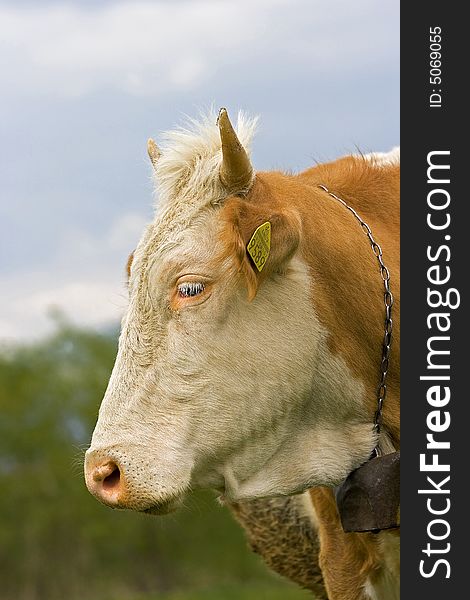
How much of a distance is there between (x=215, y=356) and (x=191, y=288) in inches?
12.0

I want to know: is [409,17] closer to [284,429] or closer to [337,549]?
[284,429]

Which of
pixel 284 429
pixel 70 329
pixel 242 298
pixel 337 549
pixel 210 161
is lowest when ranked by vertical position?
pixel 337 549

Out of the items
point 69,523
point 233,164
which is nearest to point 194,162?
point 233,164

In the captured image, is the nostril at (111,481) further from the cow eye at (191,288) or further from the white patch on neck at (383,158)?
the white patch on neck at (383,158)

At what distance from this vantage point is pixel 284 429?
5.23m

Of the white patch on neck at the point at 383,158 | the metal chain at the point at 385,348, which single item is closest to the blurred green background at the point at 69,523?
the white patch on neck at the point at 383,158

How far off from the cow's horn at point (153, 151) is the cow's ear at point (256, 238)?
819mm

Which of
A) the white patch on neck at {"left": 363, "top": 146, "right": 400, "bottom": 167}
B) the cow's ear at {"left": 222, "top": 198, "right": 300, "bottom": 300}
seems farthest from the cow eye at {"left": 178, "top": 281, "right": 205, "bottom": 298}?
the white patch on neck at {"left": 363, "top": 146, "right": 400, "bottom": 167}

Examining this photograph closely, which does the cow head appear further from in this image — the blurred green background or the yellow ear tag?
the blurred green background

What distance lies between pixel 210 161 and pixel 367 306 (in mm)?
970

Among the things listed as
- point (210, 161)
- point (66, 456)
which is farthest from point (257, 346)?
point (66, 456)

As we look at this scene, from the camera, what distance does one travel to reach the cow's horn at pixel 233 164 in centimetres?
480

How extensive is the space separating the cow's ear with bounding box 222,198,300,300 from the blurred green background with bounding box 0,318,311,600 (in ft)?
125

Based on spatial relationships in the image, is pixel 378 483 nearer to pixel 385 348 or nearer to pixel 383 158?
pixel 385 348
